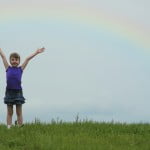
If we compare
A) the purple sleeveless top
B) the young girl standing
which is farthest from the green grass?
the purple sleeveless top

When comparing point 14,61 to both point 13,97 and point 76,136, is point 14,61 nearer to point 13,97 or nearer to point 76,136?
point 13,97

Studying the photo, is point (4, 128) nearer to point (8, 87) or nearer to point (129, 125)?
point (8, 87)

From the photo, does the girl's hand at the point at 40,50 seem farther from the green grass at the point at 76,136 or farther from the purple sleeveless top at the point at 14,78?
the green grass at the point at 76,136

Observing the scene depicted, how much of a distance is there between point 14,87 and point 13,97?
268 millimetres

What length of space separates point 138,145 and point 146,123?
10.1 feet

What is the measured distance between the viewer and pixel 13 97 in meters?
14.3

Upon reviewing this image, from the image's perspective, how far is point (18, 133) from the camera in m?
12.8

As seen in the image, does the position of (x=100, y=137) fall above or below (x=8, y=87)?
below

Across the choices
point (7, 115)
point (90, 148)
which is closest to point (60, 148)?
point (90, 148)

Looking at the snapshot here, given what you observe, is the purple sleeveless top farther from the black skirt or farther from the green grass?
the green grass

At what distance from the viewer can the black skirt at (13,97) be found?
14289mm

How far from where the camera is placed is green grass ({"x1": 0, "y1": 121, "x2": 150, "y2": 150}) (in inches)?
446

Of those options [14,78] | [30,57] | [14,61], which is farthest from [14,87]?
[30,57]

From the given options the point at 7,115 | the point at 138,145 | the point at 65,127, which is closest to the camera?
the point at 138,145
